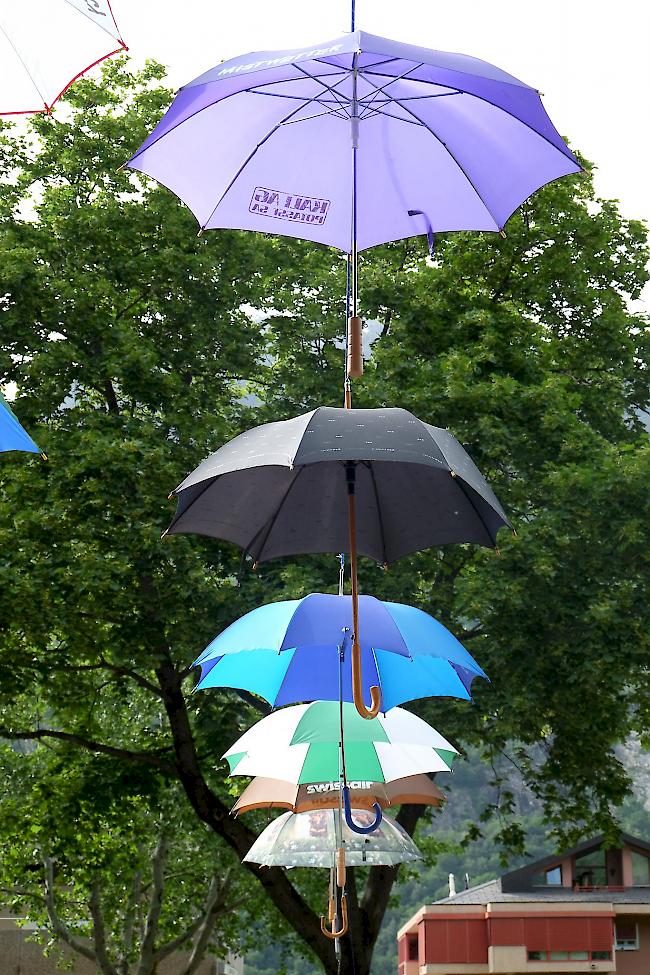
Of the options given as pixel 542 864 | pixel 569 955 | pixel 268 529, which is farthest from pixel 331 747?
pixel 542 864

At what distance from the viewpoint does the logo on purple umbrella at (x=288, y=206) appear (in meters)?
8.38

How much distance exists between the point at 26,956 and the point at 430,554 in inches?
1101

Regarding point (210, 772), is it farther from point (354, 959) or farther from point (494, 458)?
point (494, 458)

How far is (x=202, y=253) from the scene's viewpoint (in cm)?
1809

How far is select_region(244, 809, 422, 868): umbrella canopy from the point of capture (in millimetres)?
10758

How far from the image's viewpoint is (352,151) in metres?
8.31

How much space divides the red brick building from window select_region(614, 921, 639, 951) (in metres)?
0.03

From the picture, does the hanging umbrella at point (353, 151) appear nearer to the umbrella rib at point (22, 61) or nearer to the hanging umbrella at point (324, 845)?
the umbrella rib at point (22, 61)

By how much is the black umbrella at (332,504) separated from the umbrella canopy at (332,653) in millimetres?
496

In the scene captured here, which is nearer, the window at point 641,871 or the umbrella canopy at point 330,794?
the umbrella canopy at point 330,794

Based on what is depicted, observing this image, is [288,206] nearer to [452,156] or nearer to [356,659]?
[452,156]

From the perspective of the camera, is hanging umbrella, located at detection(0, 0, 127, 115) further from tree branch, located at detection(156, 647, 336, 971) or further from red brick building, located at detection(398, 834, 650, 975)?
red brick building, located at detection(398, 834, 650, 975)

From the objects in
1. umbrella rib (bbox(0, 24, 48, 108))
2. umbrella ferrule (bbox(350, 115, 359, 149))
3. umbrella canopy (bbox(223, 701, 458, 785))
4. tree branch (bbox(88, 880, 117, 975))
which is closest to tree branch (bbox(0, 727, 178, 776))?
umbrella canopy (bbox(223, 701, 458, 785))

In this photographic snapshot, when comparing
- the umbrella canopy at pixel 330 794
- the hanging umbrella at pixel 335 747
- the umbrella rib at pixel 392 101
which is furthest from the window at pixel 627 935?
the umbrella rib at pixel 392 101
